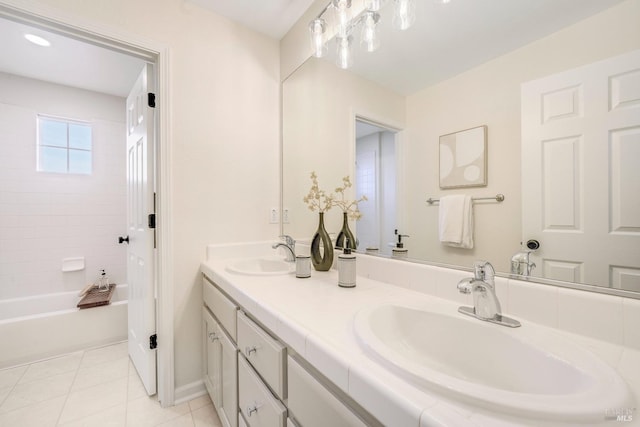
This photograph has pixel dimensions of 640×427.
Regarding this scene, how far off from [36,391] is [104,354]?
0.44 meters

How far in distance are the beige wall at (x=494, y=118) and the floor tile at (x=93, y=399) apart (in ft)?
6.15

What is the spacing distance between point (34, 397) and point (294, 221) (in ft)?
6.03

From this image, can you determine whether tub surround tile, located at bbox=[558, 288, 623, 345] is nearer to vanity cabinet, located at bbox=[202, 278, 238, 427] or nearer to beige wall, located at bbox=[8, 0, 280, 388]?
vanity cabinet, located at bbox=[202, 278, 238, 427]

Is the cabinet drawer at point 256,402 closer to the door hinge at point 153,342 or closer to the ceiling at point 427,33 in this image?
the door hinge at point 153,342

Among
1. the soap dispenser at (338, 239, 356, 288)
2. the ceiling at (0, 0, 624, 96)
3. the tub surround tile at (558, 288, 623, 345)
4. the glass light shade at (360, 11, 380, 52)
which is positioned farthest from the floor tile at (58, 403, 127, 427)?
the glass light shade at (360, 11, 380, 52)

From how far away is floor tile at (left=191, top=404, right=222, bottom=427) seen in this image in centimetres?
135

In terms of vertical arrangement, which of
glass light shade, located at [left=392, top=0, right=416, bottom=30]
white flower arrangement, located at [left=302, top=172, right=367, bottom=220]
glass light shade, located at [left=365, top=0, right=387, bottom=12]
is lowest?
white flower arrangement, located at [left=302, top=172, right=367, bottom=220]

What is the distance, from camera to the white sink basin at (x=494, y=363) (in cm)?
38

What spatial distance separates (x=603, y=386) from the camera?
1.36 ft

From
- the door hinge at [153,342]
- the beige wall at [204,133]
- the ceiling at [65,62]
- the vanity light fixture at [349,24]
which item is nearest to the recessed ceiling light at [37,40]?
the ceiling at [65,62]

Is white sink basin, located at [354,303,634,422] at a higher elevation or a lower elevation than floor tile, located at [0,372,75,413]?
higher

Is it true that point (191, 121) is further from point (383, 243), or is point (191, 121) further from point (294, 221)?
point (383, 243)

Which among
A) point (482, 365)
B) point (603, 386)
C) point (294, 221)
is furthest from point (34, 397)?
point (603, 386)

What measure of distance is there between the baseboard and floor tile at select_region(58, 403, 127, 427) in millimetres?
251
